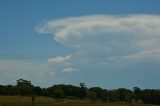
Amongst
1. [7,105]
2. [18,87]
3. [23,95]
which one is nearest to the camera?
[7,105]

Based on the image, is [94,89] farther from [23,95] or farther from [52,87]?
[23,95]

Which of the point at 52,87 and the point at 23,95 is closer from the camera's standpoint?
the point at 23,95

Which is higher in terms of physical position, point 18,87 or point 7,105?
point 18,87

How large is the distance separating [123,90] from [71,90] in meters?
23.5

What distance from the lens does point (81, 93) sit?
188 m

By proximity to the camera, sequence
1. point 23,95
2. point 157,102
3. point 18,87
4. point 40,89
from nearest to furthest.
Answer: point 18,87 < point 23,95 < point 157,102 < point 40,89

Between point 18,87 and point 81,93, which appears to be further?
point 81,93

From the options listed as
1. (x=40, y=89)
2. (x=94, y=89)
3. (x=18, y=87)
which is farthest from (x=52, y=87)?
(x=18, y=87)

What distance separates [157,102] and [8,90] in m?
64.6

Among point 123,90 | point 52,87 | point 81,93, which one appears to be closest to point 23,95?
point 52,87

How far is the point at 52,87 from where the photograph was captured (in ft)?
587

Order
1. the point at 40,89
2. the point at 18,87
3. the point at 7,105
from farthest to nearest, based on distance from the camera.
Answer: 1. the point at 40,89
2. the point at 18,87
3. the point at 7,105

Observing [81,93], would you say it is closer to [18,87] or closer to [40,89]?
[40,89]

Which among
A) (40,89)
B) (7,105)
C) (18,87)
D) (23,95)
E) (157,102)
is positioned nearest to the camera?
(7,105)
